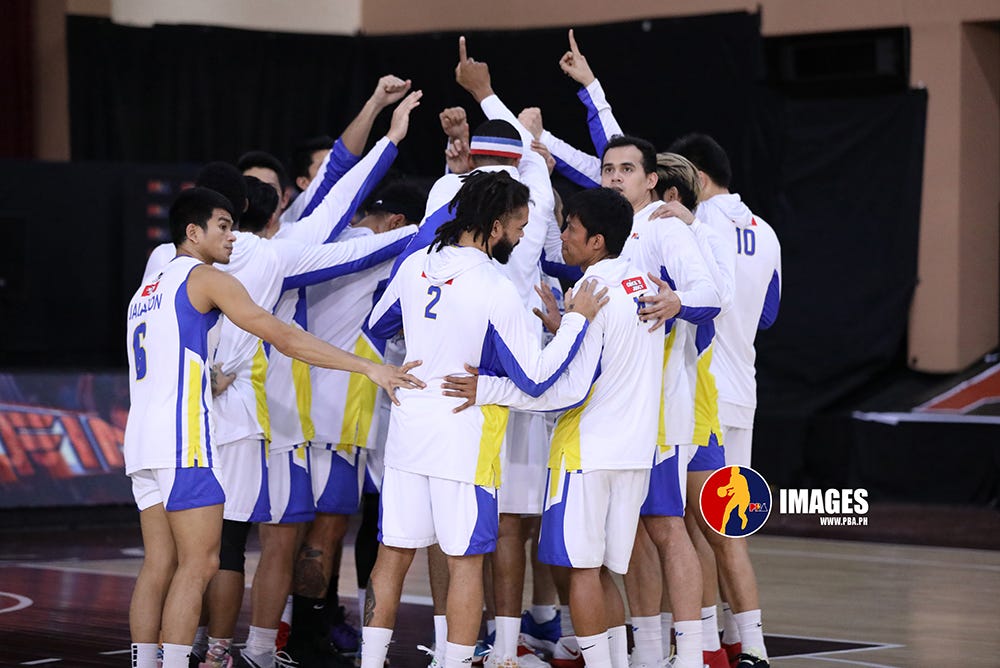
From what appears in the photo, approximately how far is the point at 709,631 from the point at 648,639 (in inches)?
13.0

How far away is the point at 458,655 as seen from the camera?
5.27m

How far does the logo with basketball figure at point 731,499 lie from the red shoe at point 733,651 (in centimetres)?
49

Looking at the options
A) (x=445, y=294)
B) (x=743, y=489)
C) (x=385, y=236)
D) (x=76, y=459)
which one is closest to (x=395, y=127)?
(x=385, y=236)

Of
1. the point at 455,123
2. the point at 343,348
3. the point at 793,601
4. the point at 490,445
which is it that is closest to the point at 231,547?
the point at 343,348

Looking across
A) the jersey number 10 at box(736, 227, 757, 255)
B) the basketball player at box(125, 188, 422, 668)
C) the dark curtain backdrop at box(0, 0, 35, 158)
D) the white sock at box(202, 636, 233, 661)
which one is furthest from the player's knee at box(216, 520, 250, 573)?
the dark curtain backdrop at box(0, 0, 35, 158)

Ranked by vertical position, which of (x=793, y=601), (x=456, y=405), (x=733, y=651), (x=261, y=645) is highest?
(x=456, y=405)

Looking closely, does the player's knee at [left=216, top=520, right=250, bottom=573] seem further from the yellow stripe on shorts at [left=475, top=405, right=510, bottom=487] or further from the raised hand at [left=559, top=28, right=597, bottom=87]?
the raised hand at [left=559, top=28, right=597, bottom=87]

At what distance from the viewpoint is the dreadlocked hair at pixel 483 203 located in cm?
536

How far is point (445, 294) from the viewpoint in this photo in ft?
17.3

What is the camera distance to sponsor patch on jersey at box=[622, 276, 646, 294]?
5.48 metres

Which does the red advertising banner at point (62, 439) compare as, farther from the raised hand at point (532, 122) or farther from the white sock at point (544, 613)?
the raised hand at point (532, 122)

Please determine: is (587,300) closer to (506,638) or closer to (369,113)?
(506,638)

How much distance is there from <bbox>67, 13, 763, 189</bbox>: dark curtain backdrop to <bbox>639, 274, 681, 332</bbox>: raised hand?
7619 mm

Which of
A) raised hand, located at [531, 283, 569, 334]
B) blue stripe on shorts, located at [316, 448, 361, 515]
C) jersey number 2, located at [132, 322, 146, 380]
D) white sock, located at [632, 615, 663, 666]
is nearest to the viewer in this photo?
jersey number 2, located at [132, 322, 146, 380]
